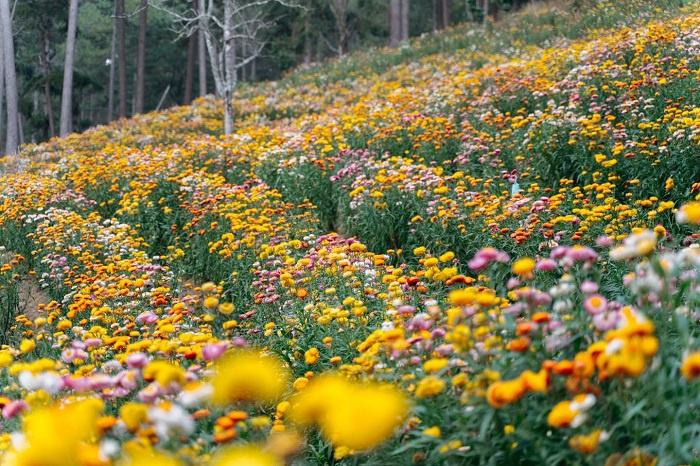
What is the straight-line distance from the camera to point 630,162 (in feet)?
20.0

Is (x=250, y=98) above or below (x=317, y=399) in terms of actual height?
above

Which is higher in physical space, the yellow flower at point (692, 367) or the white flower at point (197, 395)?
the yellow flower at point (692, 367)

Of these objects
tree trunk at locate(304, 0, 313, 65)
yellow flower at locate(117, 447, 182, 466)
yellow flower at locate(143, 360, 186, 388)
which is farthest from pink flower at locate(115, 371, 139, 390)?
tree trunk at locate(304, 0, 313, 65)

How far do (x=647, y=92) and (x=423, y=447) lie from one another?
6.26 metres

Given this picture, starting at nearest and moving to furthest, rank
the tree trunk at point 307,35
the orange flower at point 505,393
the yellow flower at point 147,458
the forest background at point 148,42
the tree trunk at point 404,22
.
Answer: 1. the yellow flower at point 147,458
2. the orange flower at point 505,393
3. the forest background at point 148,42
4. the tree trunk at point 404,22
5. the tree trunk at point 307,35

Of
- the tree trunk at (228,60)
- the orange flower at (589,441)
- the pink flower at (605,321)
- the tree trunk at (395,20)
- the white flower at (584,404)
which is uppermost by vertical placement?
the tree trunk at (395,20)

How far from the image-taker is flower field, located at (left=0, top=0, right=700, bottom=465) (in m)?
2.06

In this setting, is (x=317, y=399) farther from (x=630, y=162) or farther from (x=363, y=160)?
(x=363, y=160)

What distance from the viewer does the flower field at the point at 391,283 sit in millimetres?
2057

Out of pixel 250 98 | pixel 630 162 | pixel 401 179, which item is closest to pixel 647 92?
pixel 630 162

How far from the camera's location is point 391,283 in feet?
13.0

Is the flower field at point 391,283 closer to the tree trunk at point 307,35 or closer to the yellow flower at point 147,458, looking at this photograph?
the yellow flower at point 147,458

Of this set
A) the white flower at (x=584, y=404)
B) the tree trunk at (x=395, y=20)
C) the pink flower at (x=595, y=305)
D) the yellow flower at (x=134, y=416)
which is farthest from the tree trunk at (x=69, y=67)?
the white flower at (x=584, y=404)

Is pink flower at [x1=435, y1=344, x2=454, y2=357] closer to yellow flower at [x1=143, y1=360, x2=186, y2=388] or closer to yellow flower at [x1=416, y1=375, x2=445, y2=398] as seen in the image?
yellow flower at [x1=416, y1=375, x2=445, y2=398]
